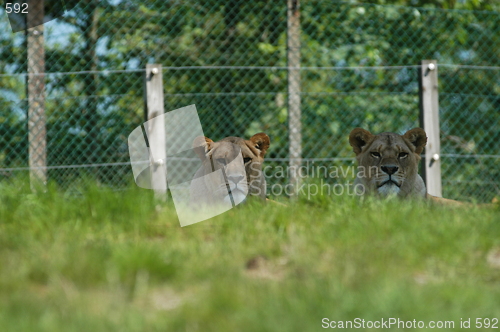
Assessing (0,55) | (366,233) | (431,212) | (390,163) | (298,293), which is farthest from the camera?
(0,55)

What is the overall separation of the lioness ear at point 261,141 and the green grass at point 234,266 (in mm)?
1239

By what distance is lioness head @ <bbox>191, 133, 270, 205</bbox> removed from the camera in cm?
438

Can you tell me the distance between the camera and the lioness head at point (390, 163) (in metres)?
4.66

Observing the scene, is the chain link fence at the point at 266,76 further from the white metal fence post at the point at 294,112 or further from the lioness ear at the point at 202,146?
the lioness ear at the point at 202,146

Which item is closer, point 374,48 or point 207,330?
point 207,330

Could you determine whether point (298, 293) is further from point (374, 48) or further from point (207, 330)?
point (374, 48)

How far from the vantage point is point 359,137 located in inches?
196

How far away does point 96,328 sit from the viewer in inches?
85.8

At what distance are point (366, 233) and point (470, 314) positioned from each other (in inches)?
34.8

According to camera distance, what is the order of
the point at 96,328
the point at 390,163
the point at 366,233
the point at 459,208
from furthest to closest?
the point at 390,163 → the point at 459,208 → the point at 366,233 → the point at 96,328

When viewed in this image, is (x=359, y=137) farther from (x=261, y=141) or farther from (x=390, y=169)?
(x=261, y=141)

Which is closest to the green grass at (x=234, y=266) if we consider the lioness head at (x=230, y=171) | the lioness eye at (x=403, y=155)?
the lioness head at (x=230, y=171)

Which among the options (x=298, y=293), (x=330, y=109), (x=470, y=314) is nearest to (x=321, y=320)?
(x=298, y=293)

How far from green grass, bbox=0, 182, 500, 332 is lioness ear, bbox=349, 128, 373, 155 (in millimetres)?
1259
